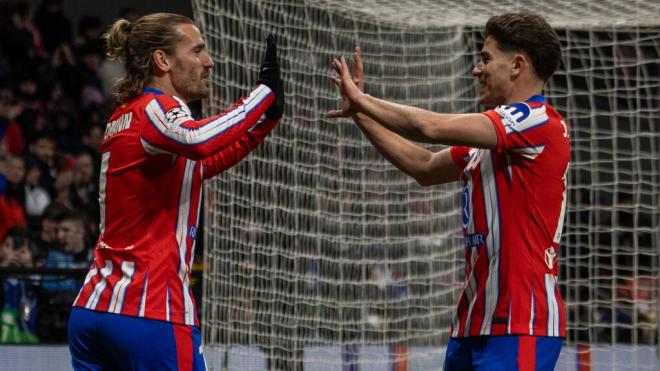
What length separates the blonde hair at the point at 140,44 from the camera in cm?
336

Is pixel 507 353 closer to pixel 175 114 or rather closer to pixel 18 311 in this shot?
pixel 175 114

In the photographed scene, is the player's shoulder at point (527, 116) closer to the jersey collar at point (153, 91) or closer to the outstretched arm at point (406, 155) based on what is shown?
the outstretched arm at point (406, 155)

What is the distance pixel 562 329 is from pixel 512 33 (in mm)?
887

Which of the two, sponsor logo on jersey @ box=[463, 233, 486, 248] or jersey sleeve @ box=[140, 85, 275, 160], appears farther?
sponsor logo on jersey @ box=[463, 233, 486, 248]

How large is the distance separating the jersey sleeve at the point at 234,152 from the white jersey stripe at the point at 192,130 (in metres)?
0.38

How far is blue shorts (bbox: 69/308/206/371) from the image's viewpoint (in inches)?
123

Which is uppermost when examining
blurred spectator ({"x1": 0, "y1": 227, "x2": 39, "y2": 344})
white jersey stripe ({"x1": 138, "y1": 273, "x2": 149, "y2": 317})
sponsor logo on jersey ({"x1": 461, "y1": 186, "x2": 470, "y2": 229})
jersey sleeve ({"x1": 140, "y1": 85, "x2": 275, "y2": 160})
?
jersey sleeve ({"x1": 140, "y1": 85, "x2": 275, "y2": 160})

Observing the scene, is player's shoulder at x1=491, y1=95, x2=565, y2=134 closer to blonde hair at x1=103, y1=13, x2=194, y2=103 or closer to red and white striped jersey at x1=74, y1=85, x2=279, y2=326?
red and white striped jersey at x1=74, y1=85, x2=279, y2=326

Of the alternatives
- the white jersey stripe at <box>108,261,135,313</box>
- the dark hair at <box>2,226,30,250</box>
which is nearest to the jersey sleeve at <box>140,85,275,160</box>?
the white jersey stripe at <box>108,261,135,313</box>

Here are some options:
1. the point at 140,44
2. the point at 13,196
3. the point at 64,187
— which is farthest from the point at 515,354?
the point at 64,187

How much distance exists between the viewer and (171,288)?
10.5ft

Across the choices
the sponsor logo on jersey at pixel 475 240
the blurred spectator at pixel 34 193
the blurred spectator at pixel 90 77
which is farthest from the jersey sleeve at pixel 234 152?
the blurred spectator at pixel 90 77

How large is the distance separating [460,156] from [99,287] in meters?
1.24

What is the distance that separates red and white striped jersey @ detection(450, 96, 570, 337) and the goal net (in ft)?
8.95
